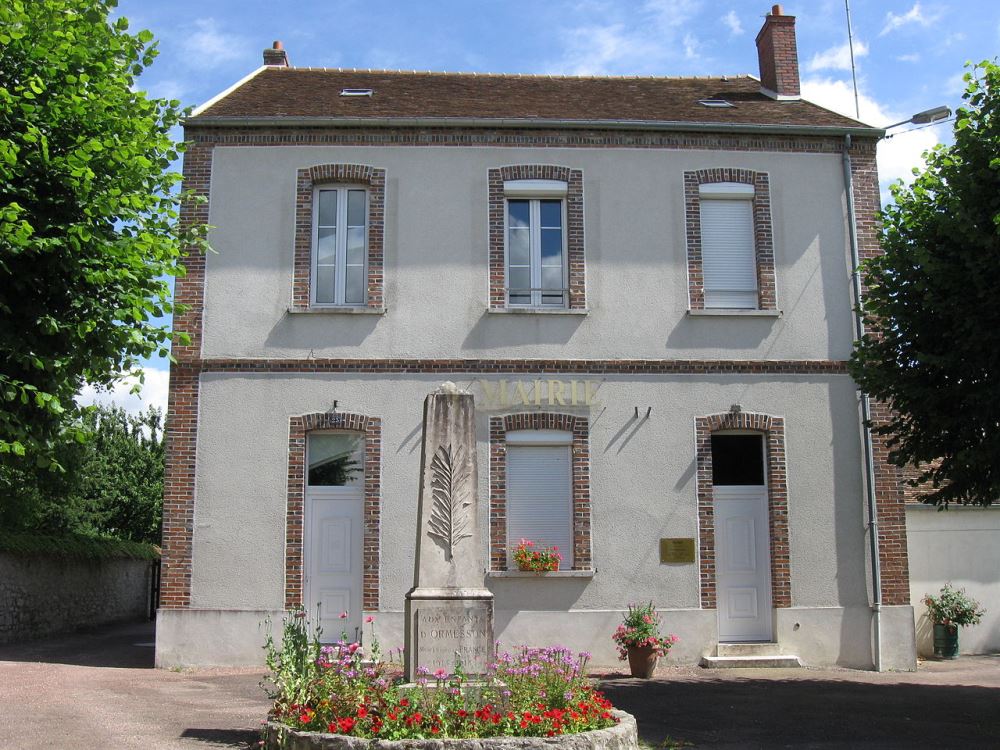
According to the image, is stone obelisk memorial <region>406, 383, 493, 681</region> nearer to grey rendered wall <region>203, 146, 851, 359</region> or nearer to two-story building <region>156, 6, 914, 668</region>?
two-story building <region>156, 6, 914, 668</region>

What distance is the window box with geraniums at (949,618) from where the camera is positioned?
48.6 ft

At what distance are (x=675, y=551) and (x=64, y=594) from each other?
1260cm

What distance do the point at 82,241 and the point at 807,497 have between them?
32.9ft

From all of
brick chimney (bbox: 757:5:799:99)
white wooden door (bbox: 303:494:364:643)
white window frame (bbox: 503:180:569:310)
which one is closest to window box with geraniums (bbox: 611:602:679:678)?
white wooden door (bbox: 303:494:364:643)

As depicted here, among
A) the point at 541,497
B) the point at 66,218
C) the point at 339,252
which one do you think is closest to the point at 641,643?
the point at 541,497

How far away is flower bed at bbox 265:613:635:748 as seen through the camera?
7.01 meters

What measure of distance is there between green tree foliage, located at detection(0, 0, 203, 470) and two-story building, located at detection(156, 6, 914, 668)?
4953 millimetres

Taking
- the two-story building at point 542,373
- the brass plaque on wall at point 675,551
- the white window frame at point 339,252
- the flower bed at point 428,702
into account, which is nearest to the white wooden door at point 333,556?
the two-story building at point 542,373

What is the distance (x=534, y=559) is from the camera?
44.1ft

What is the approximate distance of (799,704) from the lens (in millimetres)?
10625

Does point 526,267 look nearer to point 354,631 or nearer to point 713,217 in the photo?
point 713,217

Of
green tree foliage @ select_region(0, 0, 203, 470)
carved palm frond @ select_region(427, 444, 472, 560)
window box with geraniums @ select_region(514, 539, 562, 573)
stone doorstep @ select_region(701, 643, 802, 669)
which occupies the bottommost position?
stone doorstep @ select_region(701, 643, 802, 669)

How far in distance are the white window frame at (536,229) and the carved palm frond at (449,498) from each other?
19.6 ft

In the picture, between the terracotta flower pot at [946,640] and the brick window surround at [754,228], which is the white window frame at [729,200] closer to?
the brick window surround at [754,228]
